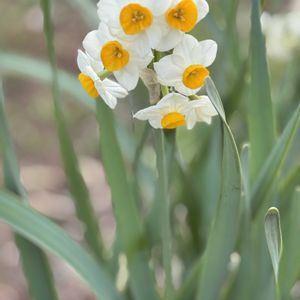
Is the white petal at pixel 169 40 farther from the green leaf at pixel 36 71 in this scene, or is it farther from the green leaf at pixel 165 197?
the green leaf at pixel 36 71

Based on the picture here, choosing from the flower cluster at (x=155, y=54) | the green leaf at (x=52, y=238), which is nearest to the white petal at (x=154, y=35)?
the flower cluster at (x=155, y=54)

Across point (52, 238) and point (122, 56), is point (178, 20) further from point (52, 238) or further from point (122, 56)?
point (52, 238)

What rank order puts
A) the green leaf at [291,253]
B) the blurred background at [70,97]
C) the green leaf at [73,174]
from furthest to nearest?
1. the blurred background at [70,97]
2. the green leaf at [73,174]
3. the green leaf at [291,253]

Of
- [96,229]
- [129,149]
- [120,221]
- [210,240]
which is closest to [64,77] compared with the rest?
[129,149]

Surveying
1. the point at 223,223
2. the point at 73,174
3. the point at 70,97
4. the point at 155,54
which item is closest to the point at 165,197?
the point at 223,223

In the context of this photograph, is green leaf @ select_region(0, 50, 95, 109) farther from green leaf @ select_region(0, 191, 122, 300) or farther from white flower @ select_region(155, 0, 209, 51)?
white flower @ select_region(155, 0, 209, 51)

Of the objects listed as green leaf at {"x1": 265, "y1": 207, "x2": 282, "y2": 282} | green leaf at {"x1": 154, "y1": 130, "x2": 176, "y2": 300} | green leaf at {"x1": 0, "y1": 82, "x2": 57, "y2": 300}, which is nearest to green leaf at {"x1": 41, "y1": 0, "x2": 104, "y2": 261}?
green leaf at {"x1": 0, "y1": 82, "x2": 57, "y2": 300}
